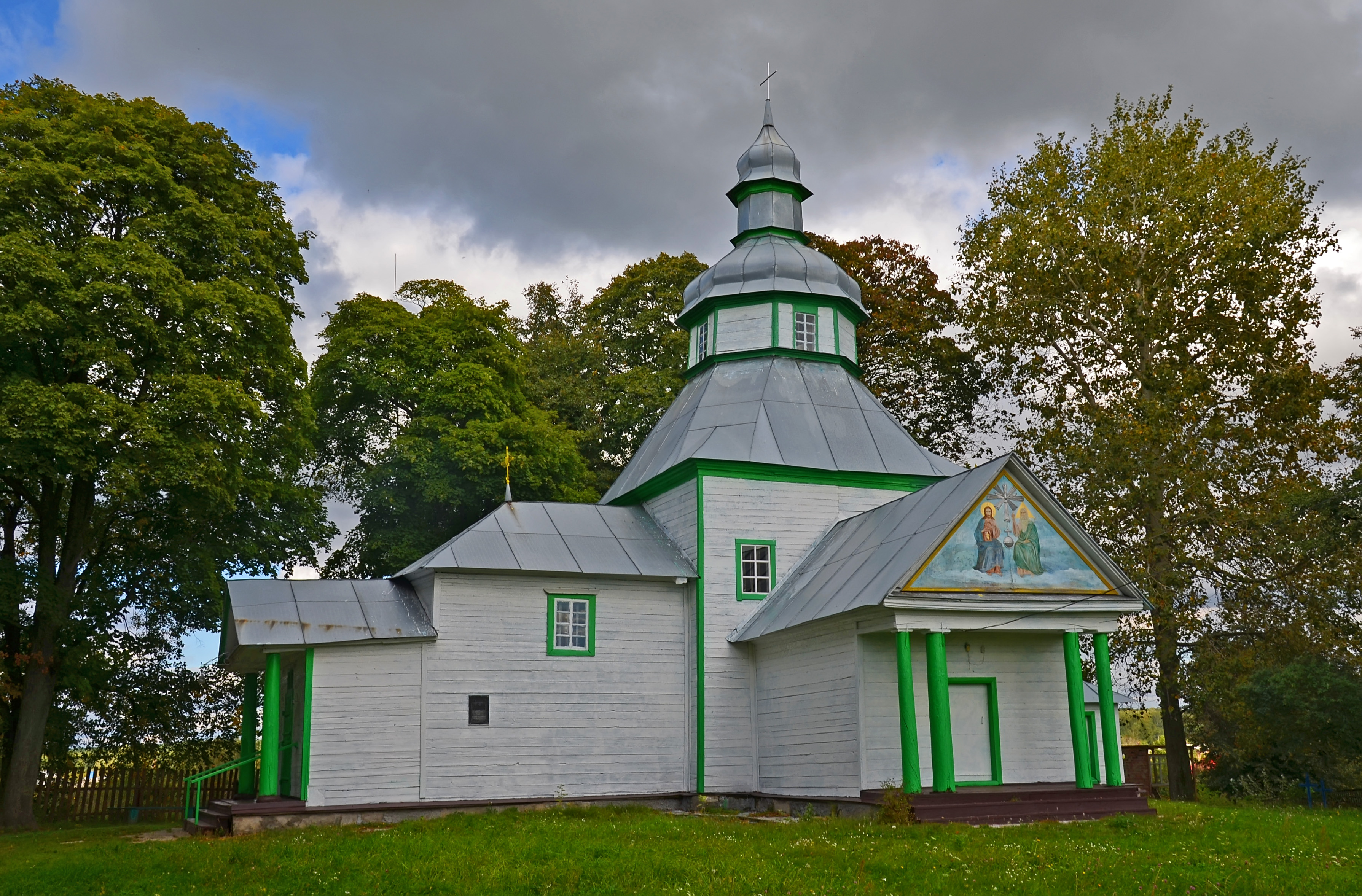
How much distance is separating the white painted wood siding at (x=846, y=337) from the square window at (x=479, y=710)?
10.3 meters

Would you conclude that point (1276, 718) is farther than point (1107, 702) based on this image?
Yes

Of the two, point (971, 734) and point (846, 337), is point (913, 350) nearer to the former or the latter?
point (846, 337)

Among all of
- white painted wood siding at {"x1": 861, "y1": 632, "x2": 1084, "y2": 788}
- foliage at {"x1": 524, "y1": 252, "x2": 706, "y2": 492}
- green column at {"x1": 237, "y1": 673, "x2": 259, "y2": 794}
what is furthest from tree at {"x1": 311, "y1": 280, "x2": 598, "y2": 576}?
white painted wood siding at {"x1": 861, "y1": 632, "x2": 1084, "y2": 788}

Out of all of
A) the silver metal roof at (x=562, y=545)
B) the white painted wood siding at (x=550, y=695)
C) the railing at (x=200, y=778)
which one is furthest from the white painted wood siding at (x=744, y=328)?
the railing at (x=200, y=778)

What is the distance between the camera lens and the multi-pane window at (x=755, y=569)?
2002cm

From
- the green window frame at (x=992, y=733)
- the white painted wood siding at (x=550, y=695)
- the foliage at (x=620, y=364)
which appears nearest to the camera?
the green window frame at (x=992, y=733)

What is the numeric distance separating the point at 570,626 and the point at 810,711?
163 inches

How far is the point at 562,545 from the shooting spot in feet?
65.2

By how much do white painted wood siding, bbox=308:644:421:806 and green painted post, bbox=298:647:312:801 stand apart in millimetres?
56

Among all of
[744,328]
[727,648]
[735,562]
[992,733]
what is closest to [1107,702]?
[992,733]

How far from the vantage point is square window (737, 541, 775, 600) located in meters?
20.0

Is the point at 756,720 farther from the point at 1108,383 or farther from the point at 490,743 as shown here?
the point at 1108,383

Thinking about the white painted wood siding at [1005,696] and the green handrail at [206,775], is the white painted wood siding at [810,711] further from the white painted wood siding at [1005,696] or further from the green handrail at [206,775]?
the green handrail at [206,775]

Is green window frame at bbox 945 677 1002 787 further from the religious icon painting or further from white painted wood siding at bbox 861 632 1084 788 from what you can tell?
the religious icon painting
